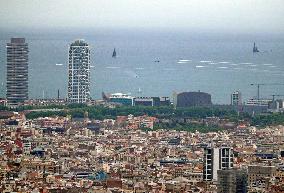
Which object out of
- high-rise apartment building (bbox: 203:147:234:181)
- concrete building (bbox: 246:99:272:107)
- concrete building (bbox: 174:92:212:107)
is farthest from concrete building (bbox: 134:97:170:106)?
high-rise apartment building (bbox: 203:147:234:181)

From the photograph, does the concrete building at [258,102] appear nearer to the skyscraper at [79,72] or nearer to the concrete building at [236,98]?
the concrete building at [236,98]

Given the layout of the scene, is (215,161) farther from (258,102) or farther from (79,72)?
(79,72)

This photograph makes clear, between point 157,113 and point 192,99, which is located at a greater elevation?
point 192,99

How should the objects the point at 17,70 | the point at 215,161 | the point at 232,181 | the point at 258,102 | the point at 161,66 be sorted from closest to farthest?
1. the point at 232,181
2. the point at 215,161
3. the point at 258,102
4. the point at 17,70
5. the point at 161,66

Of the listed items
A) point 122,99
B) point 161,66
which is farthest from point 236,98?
point 161,66

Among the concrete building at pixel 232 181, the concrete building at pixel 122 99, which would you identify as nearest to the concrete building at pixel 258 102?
the concrete building at pixel 122 99

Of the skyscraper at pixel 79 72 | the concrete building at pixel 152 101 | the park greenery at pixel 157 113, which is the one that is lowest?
the park greenery at pixel 157 113
